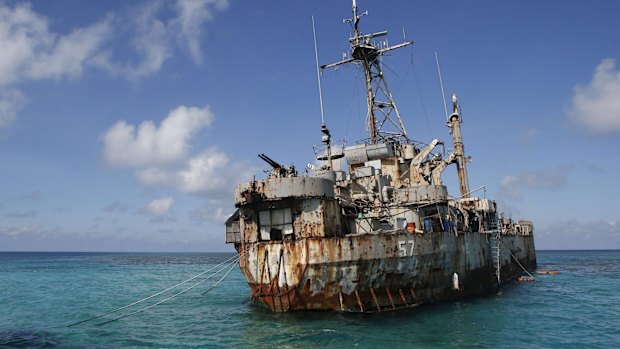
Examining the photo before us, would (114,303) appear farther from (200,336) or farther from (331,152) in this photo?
(331,152)

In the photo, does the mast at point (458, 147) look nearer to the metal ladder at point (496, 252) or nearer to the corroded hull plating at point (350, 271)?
the metal ladder at point (496, 252)

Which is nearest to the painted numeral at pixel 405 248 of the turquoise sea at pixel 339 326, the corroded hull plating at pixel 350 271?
the corroded hull plating at pixel 350 271

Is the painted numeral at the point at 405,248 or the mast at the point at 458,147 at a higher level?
the mast at the point at 458,147

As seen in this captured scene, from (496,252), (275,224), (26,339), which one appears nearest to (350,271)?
(275,224)

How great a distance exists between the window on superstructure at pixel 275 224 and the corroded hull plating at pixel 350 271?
3.16ft

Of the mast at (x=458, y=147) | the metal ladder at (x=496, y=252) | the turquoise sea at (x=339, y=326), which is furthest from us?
the mast at (x=458, y=147)

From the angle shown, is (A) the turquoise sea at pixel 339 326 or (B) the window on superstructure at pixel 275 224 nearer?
(A) the turquoise sea at pixel 339 326

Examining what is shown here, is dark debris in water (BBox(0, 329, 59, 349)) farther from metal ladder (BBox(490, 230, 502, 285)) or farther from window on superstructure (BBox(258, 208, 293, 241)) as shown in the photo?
metal ladder (BBox(490, 230, 502, 285))

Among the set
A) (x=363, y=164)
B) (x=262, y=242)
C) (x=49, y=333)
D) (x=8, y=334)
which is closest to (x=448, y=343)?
(x=262, y=242)

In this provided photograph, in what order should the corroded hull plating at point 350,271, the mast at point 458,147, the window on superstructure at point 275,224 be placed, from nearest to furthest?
the corroded hull plating at point 350,271 < the window on superstructure at point 275,224 < the mast at point 458,147

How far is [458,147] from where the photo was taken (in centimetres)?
3838

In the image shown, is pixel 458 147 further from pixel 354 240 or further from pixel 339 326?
pixel 339 326

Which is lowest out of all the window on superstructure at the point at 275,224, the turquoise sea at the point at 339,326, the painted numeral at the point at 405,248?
the turquoise sea at the point at 339,326

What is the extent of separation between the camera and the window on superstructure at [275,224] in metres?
19.2
